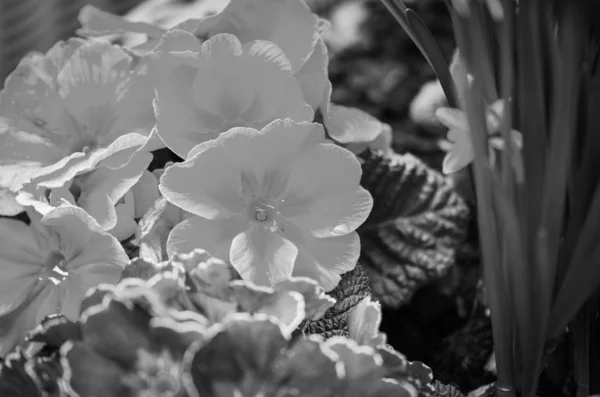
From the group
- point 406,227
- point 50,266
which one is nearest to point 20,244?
point 50,266

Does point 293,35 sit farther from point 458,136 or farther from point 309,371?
point 309,371

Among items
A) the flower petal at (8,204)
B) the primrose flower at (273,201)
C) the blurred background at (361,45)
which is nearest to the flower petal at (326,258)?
the primrose flower at (273,201)

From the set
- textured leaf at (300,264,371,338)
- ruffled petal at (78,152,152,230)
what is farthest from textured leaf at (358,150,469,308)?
ruffled petal at (78,152,152,230)

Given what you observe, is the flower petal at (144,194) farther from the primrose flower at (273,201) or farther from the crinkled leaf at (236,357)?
the crinkled leaf at (236,357)

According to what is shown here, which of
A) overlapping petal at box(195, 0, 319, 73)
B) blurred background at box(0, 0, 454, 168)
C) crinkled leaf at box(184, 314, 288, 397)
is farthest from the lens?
blurred background at box(0, 0, 454, 168)

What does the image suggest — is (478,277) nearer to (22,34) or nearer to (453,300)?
(453,300)

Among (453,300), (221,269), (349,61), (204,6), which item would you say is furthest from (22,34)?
(221,269)

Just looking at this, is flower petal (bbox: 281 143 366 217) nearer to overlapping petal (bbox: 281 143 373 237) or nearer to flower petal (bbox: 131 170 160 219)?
overlapping petal (bbox: 281 143 373 237)

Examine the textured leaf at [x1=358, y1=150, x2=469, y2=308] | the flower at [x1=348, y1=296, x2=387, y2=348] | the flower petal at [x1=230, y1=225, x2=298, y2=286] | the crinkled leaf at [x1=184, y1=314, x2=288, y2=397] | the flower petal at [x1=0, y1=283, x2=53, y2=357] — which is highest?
the crinkled leaf at [x1=184, y1=314, x2=288, y2=397]
